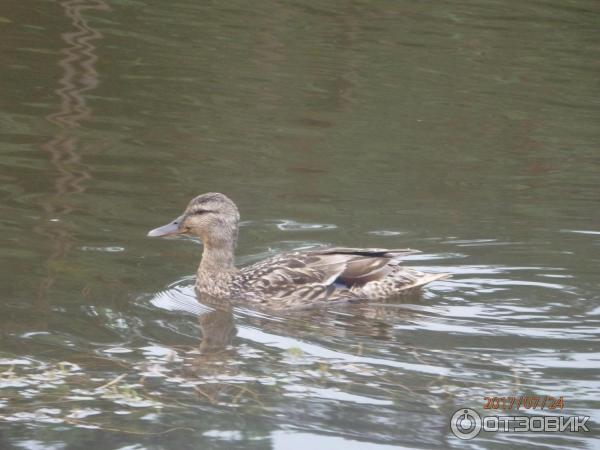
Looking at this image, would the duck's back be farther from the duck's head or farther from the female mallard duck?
the duck's head

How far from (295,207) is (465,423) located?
174 inches

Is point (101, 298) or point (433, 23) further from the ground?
point (433, 23)

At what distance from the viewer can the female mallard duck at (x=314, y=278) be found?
9.09 metres

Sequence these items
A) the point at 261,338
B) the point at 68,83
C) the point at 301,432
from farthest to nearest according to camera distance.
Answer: the point at 68,83, the point at 261,338, the point at 301,432

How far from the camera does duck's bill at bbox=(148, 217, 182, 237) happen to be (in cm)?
936

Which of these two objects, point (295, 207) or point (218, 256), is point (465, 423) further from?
point (295, 207)

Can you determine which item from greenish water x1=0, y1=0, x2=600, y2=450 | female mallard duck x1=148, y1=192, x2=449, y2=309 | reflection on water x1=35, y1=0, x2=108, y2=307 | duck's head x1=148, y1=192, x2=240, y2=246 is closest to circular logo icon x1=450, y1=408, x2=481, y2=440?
greenish water x1=0, y1=0, x2=600, y2=450

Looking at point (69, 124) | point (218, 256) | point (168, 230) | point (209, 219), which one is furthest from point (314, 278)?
point (69, 124)

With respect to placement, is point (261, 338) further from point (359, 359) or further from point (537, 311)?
point (537, 311)

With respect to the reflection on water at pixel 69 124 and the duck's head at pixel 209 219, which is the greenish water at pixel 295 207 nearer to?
the reflection on water at pixel 69 124

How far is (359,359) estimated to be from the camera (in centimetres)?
759

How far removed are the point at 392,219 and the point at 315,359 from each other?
3.20m

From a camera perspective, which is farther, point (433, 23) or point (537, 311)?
point (433, 23)

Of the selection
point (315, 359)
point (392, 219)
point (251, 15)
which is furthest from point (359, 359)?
point (251, 15)
